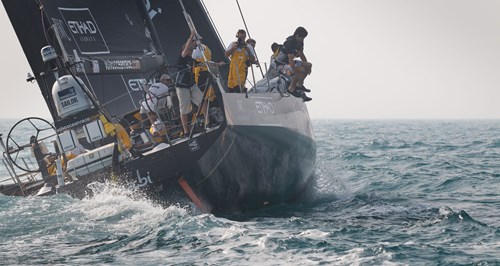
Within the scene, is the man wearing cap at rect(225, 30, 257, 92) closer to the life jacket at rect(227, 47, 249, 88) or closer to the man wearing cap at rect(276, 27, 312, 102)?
the life jacket at rect(227, 47, 249, 88)

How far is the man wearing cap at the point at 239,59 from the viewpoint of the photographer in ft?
37.2

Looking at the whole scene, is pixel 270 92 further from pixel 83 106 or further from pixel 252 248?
pixel 252 248

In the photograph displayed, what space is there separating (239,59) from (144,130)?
1604 mm

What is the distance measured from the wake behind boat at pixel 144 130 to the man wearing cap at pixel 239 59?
0.25 meters

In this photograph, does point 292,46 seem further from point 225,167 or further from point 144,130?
point 225,167

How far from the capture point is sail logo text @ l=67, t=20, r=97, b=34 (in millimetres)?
13523

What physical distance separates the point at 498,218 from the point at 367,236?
6.80ft

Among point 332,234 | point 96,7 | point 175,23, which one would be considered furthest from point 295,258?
point 175,23

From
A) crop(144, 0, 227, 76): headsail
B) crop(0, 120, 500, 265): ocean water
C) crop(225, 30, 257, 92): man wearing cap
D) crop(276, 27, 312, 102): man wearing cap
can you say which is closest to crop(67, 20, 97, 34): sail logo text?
crop(144, 0, 227, 76): headsail

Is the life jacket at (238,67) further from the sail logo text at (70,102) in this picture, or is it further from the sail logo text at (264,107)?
the sail logo text at (70,102)

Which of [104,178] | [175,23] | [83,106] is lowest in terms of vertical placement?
[104,178]

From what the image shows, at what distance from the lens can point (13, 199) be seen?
14266 millimetres

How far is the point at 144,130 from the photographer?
456 inches

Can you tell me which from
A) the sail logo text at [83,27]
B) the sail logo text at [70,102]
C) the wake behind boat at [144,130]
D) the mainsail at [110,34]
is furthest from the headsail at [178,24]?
the sail logo text at [70,102]
